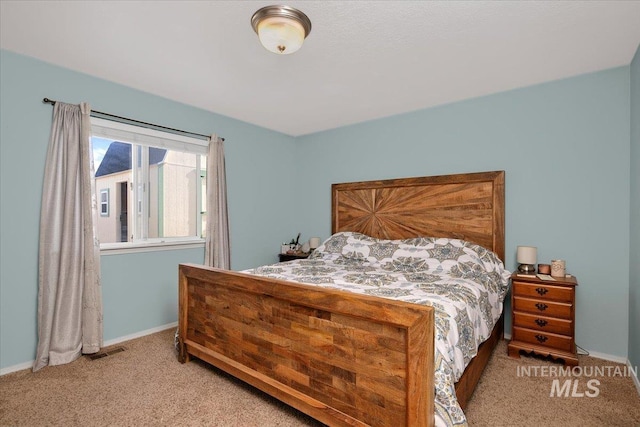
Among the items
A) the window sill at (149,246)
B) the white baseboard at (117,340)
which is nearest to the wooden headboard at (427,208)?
the window sill at (149,246)

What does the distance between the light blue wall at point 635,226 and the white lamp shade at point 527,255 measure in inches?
24.4

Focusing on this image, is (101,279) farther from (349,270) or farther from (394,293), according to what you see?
(394,293)

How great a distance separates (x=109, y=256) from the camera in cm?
289

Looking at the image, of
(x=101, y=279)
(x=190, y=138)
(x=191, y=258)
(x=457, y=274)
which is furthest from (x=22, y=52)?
(x=457, y=274)

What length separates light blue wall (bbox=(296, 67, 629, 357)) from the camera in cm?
254

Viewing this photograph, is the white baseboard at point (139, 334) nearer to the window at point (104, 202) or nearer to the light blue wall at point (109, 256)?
the light blue wall at point (109, 256)

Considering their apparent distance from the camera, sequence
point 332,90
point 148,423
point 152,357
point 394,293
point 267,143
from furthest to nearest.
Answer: point 267,143
point 332,90
point 152,357
point 394,293
point 148,423

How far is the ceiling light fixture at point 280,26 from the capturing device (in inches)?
68.0

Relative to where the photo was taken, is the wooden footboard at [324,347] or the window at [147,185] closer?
the wooden footboard at [324,347]

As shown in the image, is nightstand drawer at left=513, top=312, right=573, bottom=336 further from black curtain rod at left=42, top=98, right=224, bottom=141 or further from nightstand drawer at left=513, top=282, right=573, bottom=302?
black curtain rod at left=42, top=98, right=224, bottom=141

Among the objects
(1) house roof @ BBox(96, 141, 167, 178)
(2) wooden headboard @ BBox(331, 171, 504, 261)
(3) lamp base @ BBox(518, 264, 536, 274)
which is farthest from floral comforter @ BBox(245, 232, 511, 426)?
(1) house roof @ BBox(96, 141, 167, 178)

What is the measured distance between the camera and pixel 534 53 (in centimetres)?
233

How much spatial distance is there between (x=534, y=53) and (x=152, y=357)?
385 centimetres

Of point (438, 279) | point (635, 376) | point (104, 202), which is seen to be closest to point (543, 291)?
point (635, 376)
